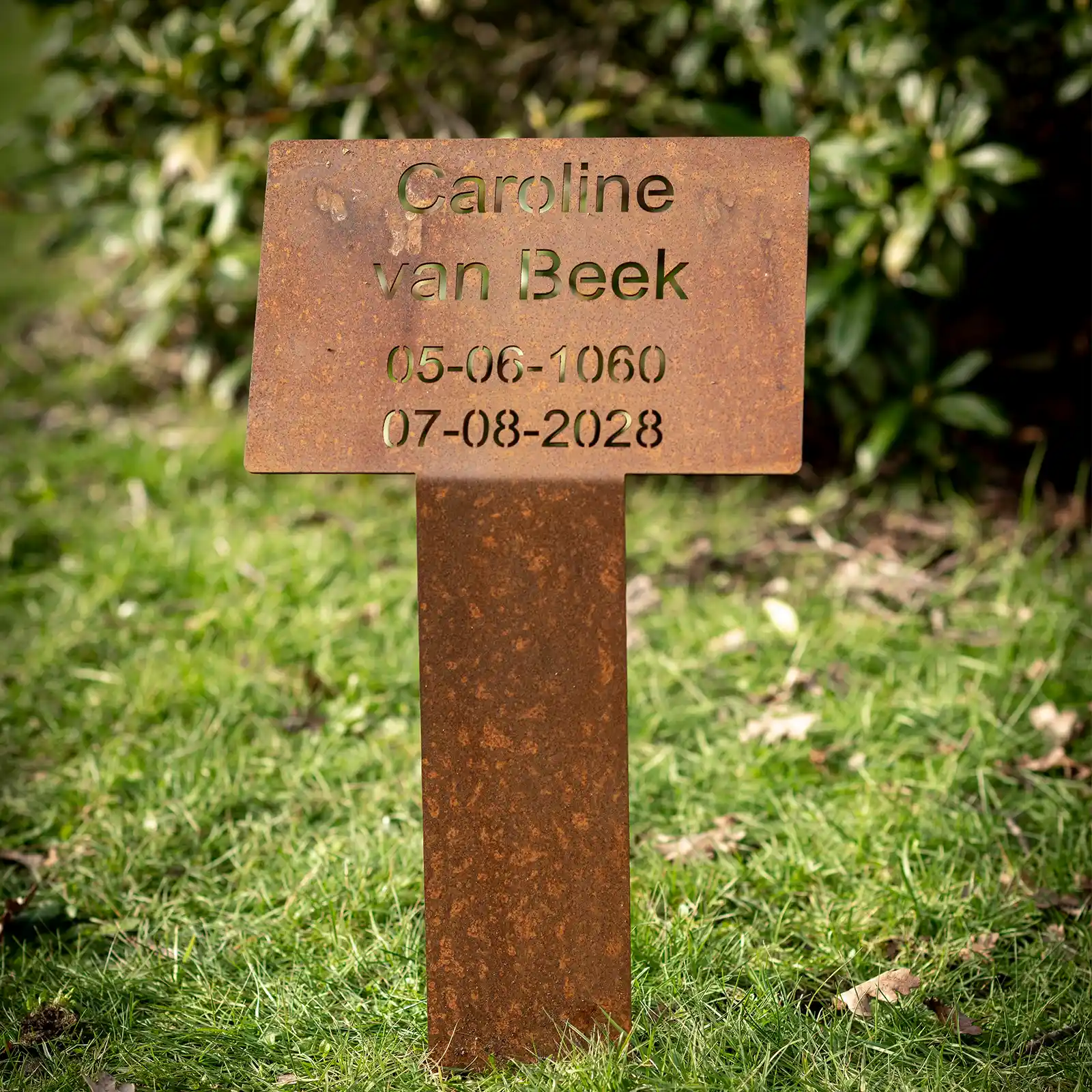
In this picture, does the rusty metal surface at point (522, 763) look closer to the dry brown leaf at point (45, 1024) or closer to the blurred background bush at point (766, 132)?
the dry brown leaf at point (45, 1024)

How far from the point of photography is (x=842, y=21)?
10.2ft

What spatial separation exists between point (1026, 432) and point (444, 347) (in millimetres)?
2663

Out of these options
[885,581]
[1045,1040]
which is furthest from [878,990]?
[885,581]

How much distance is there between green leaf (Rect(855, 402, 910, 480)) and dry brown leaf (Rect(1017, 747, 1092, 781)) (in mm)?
1088

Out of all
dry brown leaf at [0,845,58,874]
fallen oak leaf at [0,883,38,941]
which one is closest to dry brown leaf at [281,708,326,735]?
dry brown leaf at [0,845,58,874]

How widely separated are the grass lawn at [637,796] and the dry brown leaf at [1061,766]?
3cm

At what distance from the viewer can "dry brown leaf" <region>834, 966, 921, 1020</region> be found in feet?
6.00

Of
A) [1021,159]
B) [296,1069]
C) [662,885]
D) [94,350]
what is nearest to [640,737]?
[662,885]

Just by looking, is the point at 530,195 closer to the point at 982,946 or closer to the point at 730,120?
the point at 982,946

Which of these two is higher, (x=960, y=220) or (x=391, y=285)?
(x=960, y=220)

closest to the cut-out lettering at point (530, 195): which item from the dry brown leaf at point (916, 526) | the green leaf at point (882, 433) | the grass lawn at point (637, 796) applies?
the grass lawn at point (637, 796)

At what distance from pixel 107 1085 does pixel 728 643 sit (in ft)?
5.36

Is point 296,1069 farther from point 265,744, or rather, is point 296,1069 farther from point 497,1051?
point 265,744

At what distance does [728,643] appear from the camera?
113 inches
